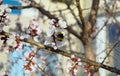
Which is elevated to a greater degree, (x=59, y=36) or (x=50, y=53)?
(x=59, y=36)

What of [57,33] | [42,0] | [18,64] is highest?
[57,33]

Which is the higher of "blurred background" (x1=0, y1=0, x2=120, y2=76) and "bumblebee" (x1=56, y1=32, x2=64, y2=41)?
"bumblebee" (x1=56, y1=32, x2=64, y2=41)

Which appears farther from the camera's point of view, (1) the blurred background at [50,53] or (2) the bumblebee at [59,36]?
(1) the blurred background at [50,53]

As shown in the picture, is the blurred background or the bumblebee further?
the blurred background

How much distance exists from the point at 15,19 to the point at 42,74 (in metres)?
0.82

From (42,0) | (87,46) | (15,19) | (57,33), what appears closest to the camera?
(57,33)

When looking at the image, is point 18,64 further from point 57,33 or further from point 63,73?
point 57,33

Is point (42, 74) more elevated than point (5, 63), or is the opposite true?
point (5, 63)

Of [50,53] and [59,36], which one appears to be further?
[50,53]

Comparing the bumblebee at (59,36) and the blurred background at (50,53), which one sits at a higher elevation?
the bumblebee at (59,36)

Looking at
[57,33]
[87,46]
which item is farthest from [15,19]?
[57,33]

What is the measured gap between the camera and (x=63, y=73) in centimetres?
413

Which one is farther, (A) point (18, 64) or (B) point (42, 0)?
(B) point (42, 0)

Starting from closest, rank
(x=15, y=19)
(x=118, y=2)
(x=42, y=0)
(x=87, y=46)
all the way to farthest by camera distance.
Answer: (x=87, y=46)
(x=118, y=2)
(x=15, y=19)
(x=42, y=0)
